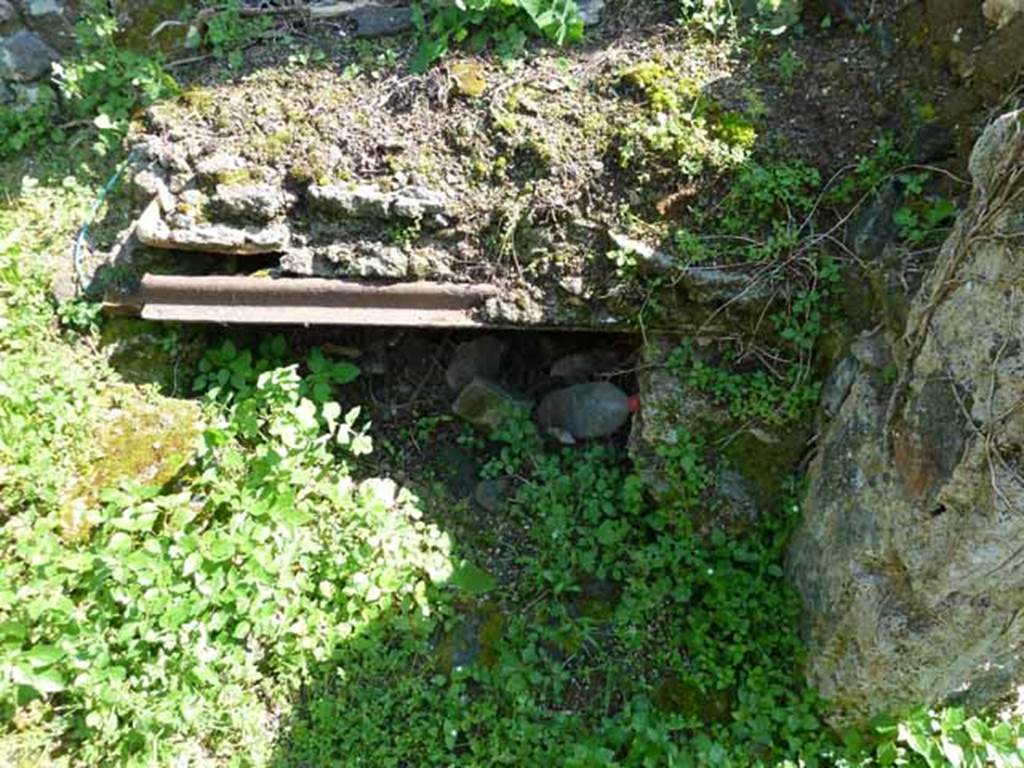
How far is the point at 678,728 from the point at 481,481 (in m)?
1.32

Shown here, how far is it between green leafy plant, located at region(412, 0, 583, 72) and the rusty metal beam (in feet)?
3.59

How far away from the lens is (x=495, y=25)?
150 inches

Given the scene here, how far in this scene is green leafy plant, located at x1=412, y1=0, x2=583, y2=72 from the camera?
3703 millimetres

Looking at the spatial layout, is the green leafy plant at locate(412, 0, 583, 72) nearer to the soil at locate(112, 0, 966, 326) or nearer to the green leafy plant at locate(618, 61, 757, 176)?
the soil at locate(112, 0, 966, 326)

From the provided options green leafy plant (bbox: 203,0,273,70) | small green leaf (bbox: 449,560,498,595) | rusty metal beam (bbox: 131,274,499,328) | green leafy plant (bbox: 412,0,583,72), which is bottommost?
small green leaf (bbox: 449,560,498,595)

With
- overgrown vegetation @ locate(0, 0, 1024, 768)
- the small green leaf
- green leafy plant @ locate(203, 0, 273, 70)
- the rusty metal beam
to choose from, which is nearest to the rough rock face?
overgrown vegetation @ locate(0, 0, 1024, 768)

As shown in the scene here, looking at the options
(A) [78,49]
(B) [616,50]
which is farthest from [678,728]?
(A) [78,49]

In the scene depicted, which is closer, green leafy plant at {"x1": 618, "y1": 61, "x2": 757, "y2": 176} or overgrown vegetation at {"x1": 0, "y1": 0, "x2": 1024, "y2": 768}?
overgrown vegetation at {"x1": 0, "y1": 0, "x2": 1024, "y2": 768}

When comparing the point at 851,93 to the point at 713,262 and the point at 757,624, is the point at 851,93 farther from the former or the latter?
the point at 757,624

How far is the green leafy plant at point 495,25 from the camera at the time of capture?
3703 millimetres

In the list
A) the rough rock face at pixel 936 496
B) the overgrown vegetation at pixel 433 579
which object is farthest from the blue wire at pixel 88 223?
the rough rock face at pixel 936 496

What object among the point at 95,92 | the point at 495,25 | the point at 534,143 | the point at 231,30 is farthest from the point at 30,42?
the point at 534,143

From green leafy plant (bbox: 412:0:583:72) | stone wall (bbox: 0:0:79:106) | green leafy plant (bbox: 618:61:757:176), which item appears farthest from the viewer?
stone wall (bbox: 0:0:79:106)

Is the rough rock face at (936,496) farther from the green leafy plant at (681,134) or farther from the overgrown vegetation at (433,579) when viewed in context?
the green leafy plant at (681,134)
